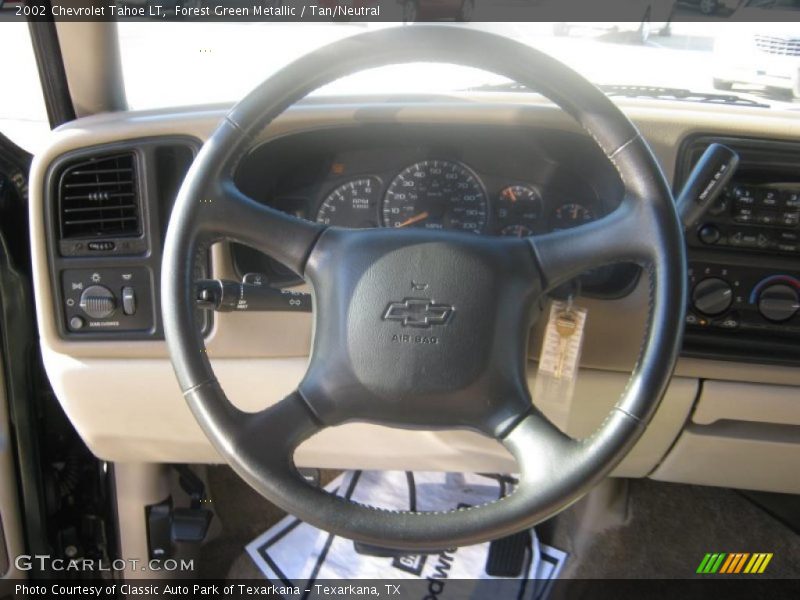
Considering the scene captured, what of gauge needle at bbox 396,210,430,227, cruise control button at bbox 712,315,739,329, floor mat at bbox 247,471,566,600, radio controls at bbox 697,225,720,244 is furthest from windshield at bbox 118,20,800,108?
floor mat at bbox 247,471,566,600

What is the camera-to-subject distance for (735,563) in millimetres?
1795

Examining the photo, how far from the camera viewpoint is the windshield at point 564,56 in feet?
4.26

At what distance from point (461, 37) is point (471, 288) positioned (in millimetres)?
301

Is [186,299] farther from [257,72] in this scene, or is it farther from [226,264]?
[257,72]

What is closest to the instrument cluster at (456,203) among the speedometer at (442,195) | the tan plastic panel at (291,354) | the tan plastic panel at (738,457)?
the speedometer at (442,195)

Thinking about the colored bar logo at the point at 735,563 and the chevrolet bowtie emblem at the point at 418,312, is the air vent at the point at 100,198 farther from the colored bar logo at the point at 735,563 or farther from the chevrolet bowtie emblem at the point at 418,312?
the colored bar logo at the point at 735,563

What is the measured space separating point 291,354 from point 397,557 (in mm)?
727

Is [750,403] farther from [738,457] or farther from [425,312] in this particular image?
[425,312]

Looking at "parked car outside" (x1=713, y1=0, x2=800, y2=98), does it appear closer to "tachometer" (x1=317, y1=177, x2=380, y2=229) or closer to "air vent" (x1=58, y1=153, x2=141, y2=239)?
"tachometer" (x1=317, y1=177, x2=380, y2=229)

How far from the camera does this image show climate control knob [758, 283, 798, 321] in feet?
3.92

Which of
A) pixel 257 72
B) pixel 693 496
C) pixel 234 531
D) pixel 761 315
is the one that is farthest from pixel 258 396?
pixel 693 496

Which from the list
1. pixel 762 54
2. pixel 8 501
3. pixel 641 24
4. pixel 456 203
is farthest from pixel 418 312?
pixel 8 501

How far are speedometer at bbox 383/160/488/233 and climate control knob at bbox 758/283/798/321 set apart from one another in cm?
46

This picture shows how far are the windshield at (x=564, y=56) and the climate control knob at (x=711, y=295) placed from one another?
0.40 meters
